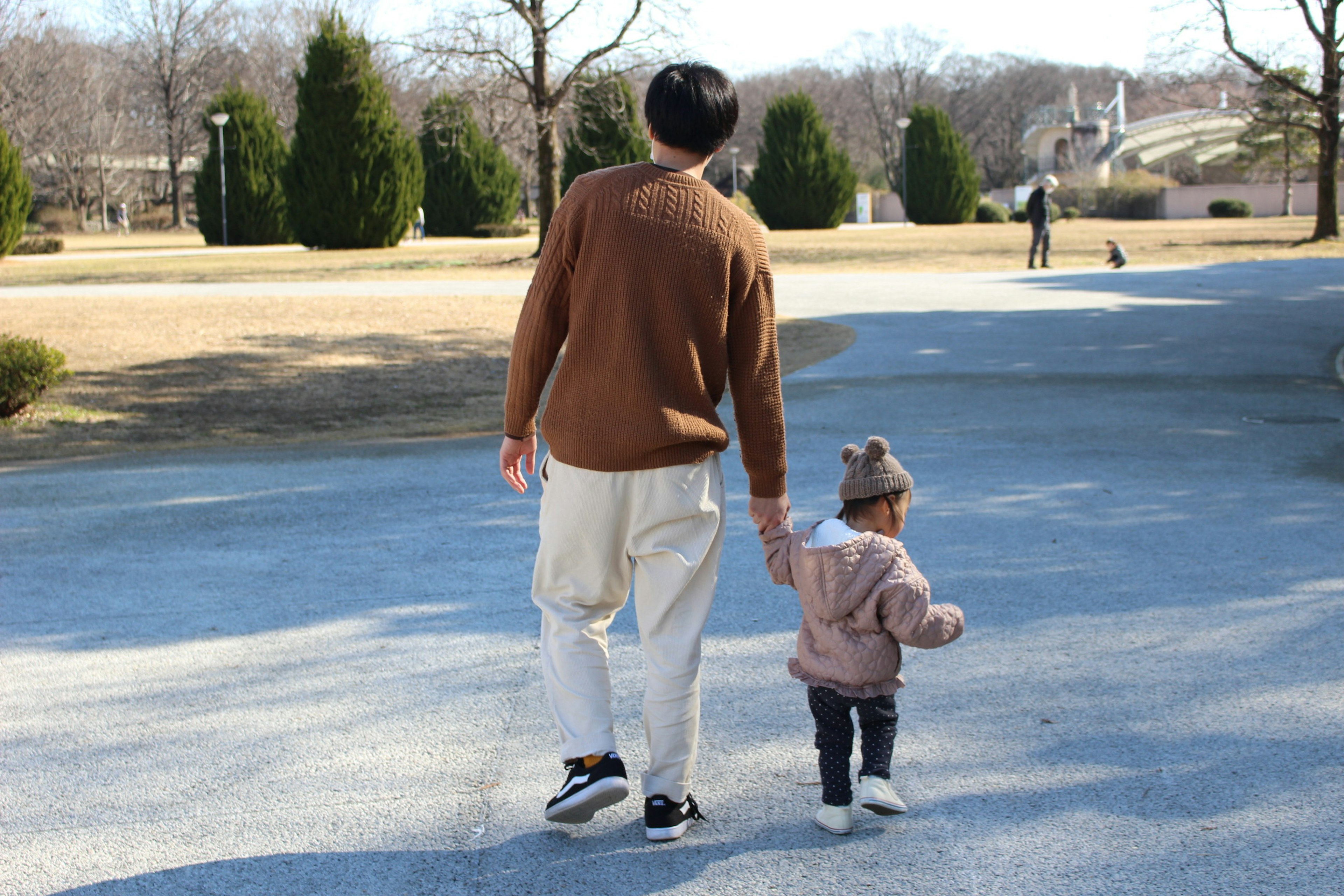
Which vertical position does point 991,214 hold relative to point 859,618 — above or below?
above

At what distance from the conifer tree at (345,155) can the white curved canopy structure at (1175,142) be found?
51.3 meters

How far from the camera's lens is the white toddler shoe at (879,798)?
2818mm

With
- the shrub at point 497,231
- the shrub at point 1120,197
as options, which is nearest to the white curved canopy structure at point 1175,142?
the shrub at point 1120,197

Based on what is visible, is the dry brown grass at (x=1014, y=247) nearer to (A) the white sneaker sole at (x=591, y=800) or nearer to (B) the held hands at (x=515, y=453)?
(B) the held hands at (x=515, y=453)

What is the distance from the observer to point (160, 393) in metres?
11.0

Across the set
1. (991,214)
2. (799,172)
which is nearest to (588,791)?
(799,172)

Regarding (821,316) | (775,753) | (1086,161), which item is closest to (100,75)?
(1086,161)

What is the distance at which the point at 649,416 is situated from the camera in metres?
2.61

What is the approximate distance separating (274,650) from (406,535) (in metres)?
1.64

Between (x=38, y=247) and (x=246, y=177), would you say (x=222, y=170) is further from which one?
(x=38, y=247)

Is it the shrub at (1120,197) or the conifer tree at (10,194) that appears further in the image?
the shrub at (1120,197)

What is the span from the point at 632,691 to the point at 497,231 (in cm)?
4258

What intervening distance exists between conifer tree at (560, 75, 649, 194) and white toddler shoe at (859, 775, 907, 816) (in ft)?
91.5

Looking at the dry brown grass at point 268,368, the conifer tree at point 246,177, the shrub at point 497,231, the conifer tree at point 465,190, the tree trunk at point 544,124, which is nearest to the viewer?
the dry brown grass at point 268,368
